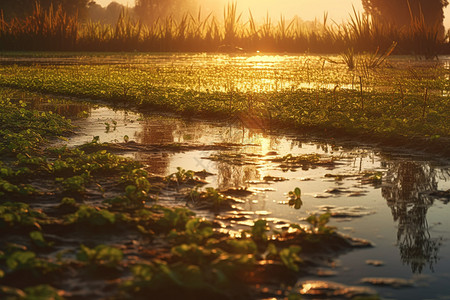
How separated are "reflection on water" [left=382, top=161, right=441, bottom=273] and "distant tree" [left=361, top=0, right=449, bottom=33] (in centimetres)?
4673

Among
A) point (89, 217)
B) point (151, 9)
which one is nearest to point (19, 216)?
point (89, 217)

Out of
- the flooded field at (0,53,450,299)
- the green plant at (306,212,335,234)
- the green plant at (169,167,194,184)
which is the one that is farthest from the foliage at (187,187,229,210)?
the green plant at (306,212,335,234)

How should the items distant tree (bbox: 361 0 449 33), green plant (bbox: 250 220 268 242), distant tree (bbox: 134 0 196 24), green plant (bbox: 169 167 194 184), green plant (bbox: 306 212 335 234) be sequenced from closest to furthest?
green plant (bbox: 250 220 268 242), green plant (bbox: 306 212 335 234), green plant (bbox: 169 167 194 184), distant tree (bbox: 361 0 449 33), distant tree (bbox: 134 0 196 24)

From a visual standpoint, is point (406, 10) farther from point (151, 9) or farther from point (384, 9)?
point (151, 9)

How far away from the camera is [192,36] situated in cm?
3478

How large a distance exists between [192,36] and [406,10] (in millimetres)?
26646

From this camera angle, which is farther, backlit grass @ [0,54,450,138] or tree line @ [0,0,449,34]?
tree line @ [0,0,449,34]

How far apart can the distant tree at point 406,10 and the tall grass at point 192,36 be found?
20218 mm

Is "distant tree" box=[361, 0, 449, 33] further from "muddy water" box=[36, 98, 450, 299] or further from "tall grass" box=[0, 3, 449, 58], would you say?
"muddy water" box=[36, 98, 450, 299]

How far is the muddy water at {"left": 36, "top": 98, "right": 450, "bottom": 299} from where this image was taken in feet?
14.8

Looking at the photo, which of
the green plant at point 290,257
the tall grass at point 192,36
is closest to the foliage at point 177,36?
the tall grass at point 192,36

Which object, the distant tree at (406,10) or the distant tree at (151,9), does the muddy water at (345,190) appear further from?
the distant tree at (151,9)

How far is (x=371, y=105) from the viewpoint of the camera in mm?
12109

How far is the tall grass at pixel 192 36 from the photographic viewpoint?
3095 centimetres
